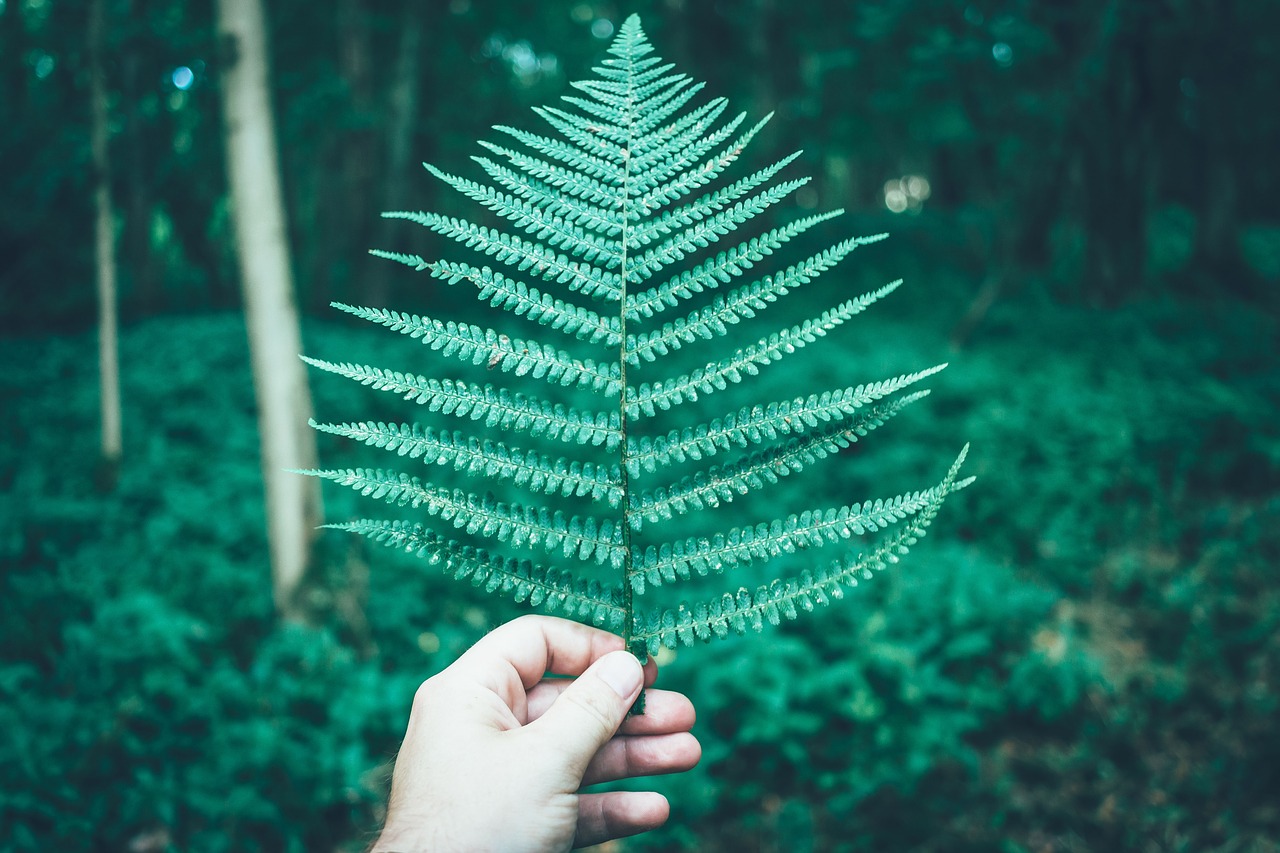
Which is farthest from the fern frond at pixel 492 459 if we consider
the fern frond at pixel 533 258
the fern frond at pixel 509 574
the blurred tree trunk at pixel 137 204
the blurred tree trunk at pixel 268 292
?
the blurred tree trunk at pixel 137 204

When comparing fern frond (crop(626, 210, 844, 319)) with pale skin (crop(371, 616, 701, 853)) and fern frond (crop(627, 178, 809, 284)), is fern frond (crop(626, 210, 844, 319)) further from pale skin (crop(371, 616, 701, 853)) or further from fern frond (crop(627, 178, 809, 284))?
pale skin (crop(371, 616, 701, 853))

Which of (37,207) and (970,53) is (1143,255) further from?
(37,207)

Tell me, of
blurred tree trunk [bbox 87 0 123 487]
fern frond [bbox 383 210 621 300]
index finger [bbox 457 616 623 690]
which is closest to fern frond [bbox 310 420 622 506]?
fern frond [bbox 383 210 621 300]

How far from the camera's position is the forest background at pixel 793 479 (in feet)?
12.5

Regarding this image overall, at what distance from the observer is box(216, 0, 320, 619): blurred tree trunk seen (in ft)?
13.7

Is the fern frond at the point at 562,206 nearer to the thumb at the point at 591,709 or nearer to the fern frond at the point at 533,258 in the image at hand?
the fern frond at the point at 533,258

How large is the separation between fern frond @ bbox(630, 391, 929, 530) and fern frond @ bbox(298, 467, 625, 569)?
0.09 meters

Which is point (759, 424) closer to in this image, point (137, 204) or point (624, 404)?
point (624, 404)

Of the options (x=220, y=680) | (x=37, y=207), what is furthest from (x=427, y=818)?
(x=37, y=207)

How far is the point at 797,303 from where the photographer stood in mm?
10438

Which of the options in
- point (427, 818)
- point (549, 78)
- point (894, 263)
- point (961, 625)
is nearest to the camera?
point (427, 818)

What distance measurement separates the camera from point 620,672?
164 cm

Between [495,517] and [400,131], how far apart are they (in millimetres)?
10754

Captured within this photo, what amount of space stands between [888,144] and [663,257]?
16.7 metres
